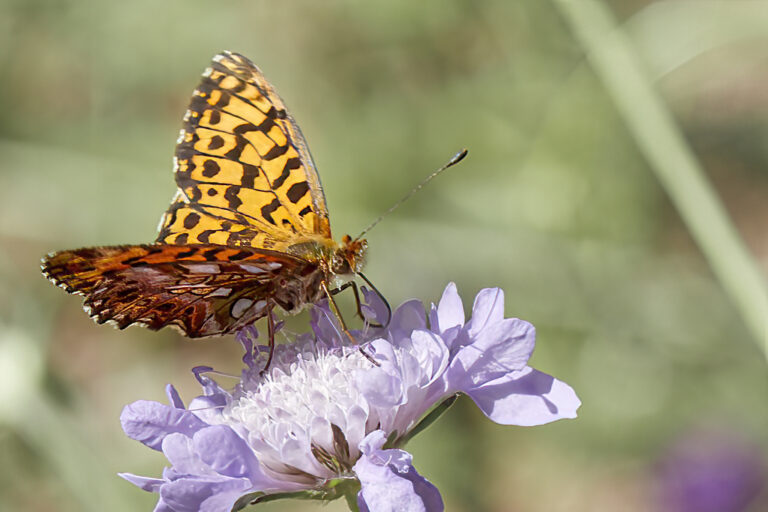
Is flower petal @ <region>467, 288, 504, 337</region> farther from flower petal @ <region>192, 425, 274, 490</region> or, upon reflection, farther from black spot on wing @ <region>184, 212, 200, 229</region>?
black spot on wing @ <region>184, 212, 200, 229</region>

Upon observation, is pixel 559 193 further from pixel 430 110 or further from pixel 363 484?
pixel 363 484

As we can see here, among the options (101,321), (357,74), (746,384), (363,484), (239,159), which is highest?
(357,74)

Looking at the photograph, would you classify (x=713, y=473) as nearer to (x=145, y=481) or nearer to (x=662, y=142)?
(x=662, y=142)

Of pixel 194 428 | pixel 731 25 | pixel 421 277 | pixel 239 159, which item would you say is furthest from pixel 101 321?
pixel 731 25

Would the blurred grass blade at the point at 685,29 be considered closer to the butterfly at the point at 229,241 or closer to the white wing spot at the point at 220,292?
the butterfly at the point at 229,241

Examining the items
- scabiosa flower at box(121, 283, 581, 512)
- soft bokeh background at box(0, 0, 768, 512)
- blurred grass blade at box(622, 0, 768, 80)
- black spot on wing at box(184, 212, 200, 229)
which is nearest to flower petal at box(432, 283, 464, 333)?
scabiosa flower at box(121, 283, 581, 512)

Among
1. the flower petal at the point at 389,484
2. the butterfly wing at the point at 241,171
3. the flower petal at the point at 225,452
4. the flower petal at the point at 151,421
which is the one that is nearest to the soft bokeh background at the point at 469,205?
the butterfly wing at the point at 241,171
